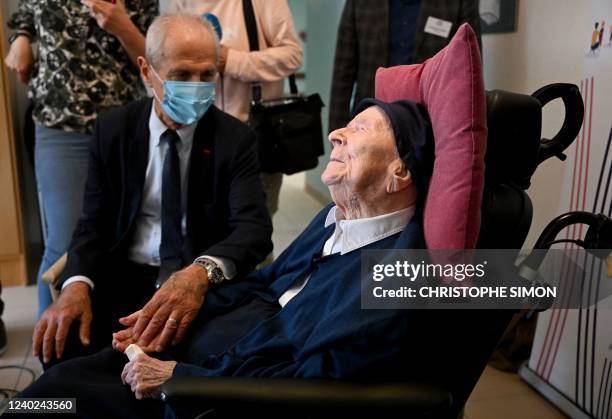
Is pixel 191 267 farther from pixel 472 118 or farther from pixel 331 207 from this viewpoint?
pixel 472 118

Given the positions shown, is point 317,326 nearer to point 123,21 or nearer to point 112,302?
point 112,302

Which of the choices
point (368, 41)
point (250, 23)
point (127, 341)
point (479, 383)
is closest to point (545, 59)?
point (368, 41)

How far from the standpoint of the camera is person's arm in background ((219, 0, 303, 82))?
6.97 ft

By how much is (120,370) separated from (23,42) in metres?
1.46

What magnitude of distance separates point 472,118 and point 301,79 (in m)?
8.05

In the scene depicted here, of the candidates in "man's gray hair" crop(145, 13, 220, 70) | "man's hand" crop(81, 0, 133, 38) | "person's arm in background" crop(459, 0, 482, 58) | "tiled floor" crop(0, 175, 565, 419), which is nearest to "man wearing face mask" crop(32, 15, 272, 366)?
"man's gray hair" crop(145, 13, 220, 70)

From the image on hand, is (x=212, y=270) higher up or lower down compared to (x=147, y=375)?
higher up

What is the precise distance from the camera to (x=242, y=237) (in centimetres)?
161

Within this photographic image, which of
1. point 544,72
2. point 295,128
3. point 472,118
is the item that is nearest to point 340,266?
point 472,118

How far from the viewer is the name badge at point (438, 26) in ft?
7.43

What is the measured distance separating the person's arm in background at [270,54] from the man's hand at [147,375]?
3.99ft

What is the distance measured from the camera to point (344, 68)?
254 centimetres

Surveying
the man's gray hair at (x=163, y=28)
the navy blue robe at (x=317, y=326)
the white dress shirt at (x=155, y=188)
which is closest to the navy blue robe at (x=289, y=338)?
the navy blue robe at (x=317, y=326)

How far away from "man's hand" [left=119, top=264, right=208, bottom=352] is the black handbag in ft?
3.14
